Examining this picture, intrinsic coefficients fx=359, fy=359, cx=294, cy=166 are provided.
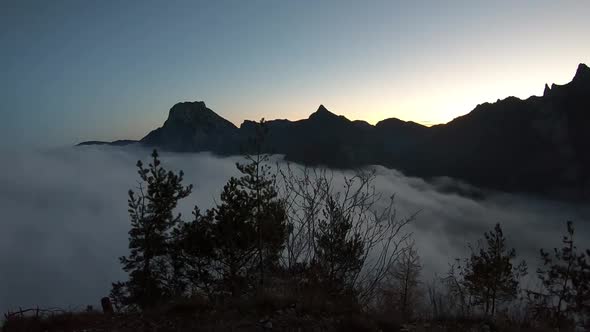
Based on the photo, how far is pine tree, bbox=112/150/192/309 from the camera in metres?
23.6

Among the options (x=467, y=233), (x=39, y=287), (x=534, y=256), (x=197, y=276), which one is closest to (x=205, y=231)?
(x=197, y=276)

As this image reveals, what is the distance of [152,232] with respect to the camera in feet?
82.0

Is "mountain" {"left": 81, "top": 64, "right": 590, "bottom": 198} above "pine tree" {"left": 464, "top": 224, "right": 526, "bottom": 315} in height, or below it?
above

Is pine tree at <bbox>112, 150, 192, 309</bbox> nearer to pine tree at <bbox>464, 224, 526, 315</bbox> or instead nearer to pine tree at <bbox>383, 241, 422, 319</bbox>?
pine tree at <bbox>383, 241, 422, 319</bbox>

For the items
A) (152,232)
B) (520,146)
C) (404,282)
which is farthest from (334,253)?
(520,146)

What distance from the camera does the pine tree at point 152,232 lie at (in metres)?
23.6

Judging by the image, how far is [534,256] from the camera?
386 feet

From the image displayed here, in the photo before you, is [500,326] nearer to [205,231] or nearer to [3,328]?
[3,328]

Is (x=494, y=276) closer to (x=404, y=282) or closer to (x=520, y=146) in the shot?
(x=404, y=282)

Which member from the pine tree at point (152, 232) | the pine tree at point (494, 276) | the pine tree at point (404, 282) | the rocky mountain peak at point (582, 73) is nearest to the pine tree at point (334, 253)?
the pine tree at point (404, 282)

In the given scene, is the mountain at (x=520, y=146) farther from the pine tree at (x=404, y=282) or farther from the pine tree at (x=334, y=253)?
the pine tree at (x=334, y=253)

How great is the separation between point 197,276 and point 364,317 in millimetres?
17858

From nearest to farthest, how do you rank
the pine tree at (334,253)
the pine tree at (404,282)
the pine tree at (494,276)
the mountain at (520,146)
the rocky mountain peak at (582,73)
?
the pine tree at (334,253)
the pine tree at (404,282)
the pine tree at (494,276)
the mountain at (520,146)
the rocky mountain peak at (582,73)

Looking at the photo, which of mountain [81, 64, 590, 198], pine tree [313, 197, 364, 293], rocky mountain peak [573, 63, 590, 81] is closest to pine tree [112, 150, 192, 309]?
pine tree [313, 197, 364, 293]
